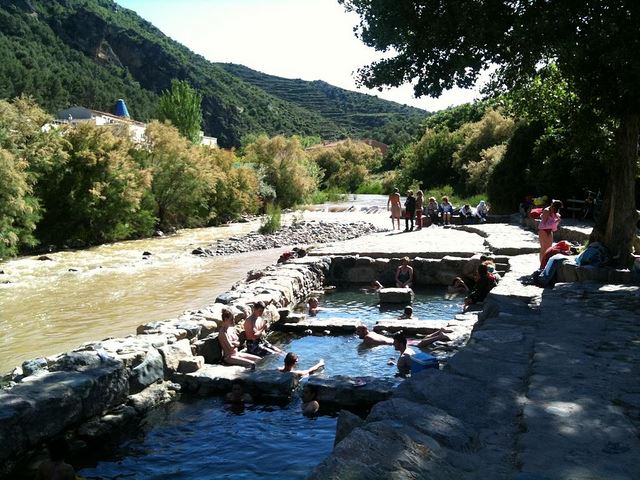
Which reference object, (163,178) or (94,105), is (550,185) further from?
(94,105)

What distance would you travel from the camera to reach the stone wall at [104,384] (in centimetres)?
584

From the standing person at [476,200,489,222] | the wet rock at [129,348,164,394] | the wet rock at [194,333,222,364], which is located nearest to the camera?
the wet rock at [129,348,164,394]

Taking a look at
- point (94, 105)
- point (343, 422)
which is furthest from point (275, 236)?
point (94, 105)

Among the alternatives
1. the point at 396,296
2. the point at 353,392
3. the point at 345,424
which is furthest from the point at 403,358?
the point at 396,296

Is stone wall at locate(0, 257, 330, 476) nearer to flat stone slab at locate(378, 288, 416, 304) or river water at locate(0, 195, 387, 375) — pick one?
river water at locate(0, 195, 387, 375)

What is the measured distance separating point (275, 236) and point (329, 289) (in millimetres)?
11102

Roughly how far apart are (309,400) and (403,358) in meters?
1.78

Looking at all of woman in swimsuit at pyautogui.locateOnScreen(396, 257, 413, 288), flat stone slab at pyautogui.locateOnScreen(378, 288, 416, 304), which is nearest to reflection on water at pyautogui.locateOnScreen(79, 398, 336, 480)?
flat stone slab at pyautogui.locateOnScreen(378, 288, 416, 304)

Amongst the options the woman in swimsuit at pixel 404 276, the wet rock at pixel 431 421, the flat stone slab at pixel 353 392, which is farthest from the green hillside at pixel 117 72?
the wet rock at pixel 431 421

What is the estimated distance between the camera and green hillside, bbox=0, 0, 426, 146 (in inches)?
3219

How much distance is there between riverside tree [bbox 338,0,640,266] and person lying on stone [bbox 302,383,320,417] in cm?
570

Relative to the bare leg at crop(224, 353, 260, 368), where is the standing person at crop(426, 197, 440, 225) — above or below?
above

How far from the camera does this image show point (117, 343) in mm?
8250

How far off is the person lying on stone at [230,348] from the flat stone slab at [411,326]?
8.55 ft
